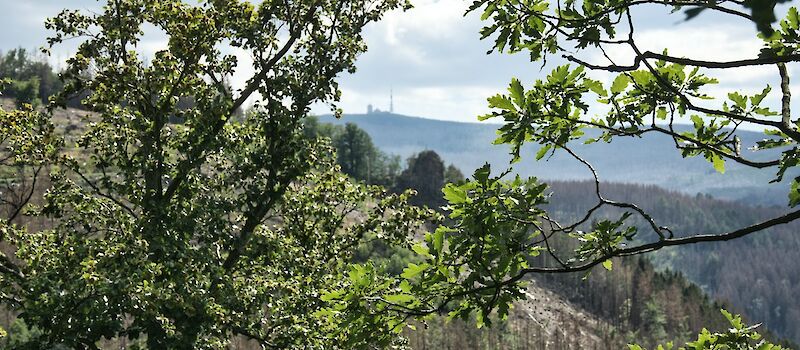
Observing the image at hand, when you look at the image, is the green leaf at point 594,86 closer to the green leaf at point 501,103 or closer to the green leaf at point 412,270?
the green leaf at point 501,103

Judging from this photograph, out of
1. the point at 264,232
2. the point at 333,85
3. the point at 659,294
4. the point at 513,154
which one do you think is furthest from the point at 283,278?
→ the point at 659,294

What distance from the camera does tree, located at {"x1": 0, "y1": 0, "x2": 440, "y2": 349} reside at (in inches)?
537

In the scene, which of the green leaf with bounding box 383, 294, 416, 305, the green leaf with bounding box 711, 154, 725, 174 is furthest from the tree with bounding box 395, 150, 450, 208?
the green leaf with bounding box 383, 294, 416, 305

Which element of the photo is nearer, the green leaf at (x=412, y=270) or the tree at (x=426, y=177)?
the green leaf at (x=412, y=270)

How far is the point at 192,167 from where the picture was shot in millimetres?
15281

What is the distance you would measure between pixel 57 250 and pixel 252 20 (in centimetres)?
639

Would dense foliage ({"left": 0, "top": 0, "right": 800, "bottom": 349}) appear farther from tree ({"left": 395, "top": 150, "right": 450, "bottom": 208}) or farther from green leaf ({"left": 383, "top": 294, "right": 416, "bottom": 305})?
tree ({"left": 395, "top": 150, "right": 450, "bottom": 208})

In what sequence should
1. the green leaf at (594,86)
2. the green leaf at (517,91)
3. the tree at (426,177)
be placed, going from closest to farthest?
1. the green leaf at (517,91)
2. the green leaf at (594,86)
3. the tree at (426,177)

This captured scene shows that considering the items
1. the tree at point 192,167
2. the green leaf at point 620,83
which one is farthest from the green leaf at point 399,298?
the tree at point 192,167

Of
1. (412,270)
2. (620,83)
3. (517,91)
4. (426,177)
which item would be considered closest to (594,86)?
(620,83)

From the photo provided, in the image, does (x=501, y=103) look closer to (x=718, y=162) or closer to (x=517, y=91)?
(x=517, y=91)

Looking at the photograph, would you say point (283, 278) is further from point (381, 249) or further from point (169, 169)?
point (381, 249)

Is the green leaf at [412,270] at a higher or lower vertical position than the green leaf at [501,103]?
lower

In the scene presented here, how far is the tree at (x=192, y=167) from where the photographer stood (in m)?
13.6
